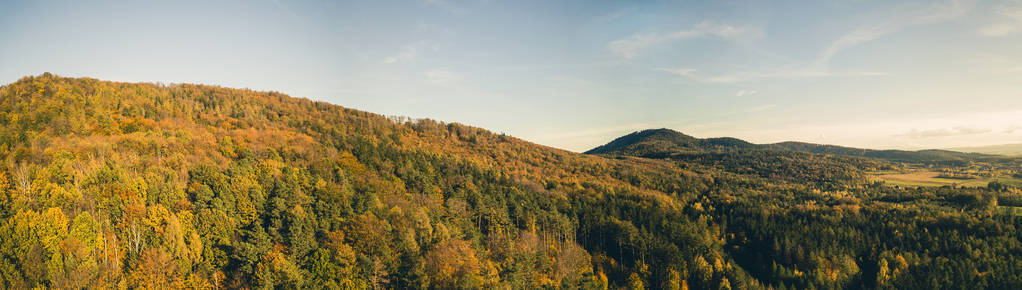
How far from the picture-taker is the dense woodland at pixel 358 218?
4712 cm

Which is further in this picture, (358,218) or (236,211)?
(358,218)

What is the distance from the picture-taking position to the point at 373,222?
2502 inches

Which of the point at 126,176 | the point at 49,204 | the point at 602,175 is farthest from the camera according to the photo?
the point at 602,175

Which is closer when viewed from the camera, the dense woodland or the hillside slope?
the hillside slope

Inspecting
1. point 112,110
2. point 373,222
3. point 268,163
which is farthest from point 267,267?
point 112,110

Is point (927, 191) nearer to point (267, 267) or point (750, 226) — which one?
point (750, 226)

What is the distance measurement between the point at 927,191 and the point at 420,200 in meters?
235

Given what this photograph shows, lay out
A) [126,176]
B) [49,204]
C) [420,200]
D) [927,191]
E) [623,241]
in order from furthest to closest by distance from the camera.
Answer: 1. [927,191]
2. [623,241]
3. [420,200]
4. [126,176]
5. [49,204]

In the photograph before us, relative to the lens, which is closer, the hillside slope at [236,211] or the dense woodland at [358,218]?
the hillside slope at [236,211]

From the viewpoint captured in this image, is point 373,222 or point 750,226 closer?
point 373,222

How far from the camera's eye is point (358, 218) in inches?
2594

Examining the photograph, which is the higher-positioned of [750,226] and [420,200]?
[420,200]

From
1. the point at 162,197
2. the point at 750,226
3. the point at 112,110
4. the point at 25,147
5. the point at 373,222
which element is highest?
the point at 112,110

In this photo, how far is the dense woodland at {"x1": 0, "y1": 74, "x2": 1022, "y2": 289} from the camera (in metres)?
47.1
